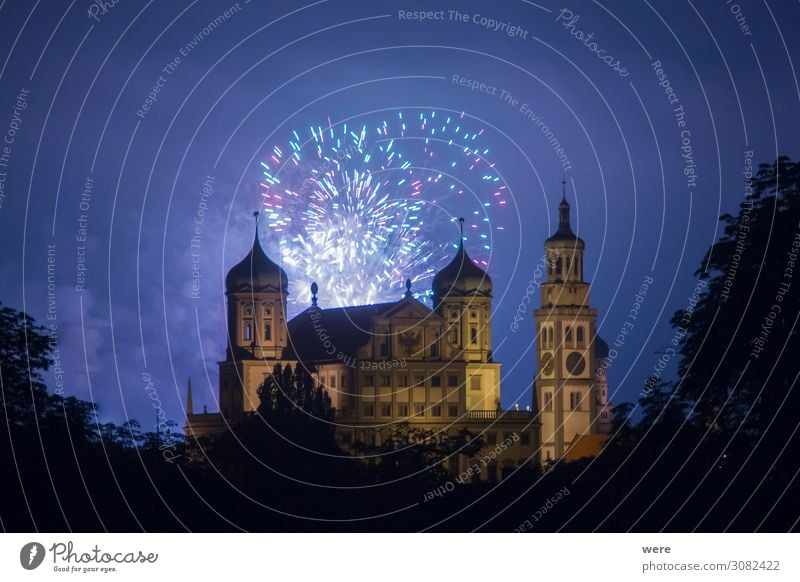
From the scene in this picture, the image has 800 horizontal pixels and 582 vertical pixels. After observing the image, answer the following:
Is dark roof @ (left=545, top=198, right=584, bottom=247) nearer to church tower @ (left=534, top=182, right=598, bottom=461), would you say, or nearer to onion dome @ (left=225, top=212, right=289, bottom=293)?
church tower @ (left=534, top=182, right=598, bottom=461)

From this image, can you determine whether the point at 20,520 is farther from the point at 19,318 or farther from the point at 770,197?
the point at 770,197

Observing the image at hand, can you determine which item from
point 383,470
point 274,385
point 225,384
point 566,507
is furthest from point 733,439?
point 225,384

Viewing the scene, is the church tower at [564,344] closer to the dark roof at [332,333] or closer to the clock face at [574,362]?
the clock face at [574,362]

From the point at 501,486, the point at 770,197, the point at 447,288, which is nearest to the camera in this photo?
the point at 770,197

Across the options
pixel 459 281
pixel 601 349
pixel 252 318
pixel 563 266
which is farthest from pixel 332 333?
pixel 601 349

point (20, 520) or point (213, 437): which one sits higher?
Result: point (213, 437)

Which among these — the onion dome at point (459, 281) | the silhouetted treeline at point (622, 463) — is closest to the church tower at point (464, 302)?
the onion dome at point (459, 281)

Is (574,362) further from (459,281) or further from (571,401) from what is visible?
(459,281)

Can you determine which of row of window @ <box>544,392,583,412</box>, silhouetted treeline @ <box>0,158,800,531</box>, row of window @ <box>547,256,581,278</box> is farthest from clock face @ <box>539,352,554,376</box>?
silhouetted treeline @ <box>0,158,800,531</box>
